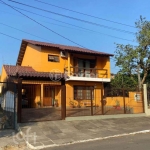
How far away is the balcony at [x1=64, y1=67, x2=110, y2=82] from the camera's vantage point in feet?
71.5

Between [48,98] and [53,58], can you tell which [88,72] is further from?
[48,98]

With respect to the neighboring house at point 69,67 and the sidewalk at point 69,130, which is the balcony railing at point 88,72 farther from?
the sidewalk at point 69,130

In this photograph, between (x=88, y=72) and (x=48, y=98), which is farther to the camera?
(x=88, y=72)

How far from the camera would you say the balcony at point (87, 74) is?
21.8m

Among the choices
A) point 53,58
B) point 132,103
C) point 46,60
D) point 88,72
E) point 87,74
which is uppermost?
point 53,58

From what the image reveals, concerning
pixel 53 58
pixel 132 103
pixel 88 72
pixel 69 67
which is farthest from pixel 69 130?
pixel 88 72

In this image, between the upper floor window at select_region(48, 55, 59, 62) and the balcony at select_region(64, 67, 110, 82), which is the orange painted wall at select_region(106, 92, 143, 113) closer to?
the balcony at select_region(64, 67, 110, 82)

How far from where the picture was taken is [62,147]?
772 centimetres

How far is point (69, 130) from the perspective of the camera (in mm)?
10570

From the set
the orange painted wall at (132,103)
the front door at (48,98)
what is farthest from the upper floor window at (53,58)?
the orange painted wall at (132,103)

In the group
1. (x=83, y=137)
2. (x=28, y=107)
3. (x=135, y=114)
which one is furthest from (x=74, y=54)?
(x=83, y=137)

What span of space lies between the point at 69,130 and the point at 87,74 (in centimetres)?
1331

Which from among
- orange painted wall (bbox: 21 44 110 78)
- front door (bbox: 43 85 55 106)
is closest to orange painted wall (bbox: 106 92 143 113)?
front door (bbox: 43 85 55 106)

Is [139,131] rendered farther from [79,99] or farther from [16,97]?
[79,99]
